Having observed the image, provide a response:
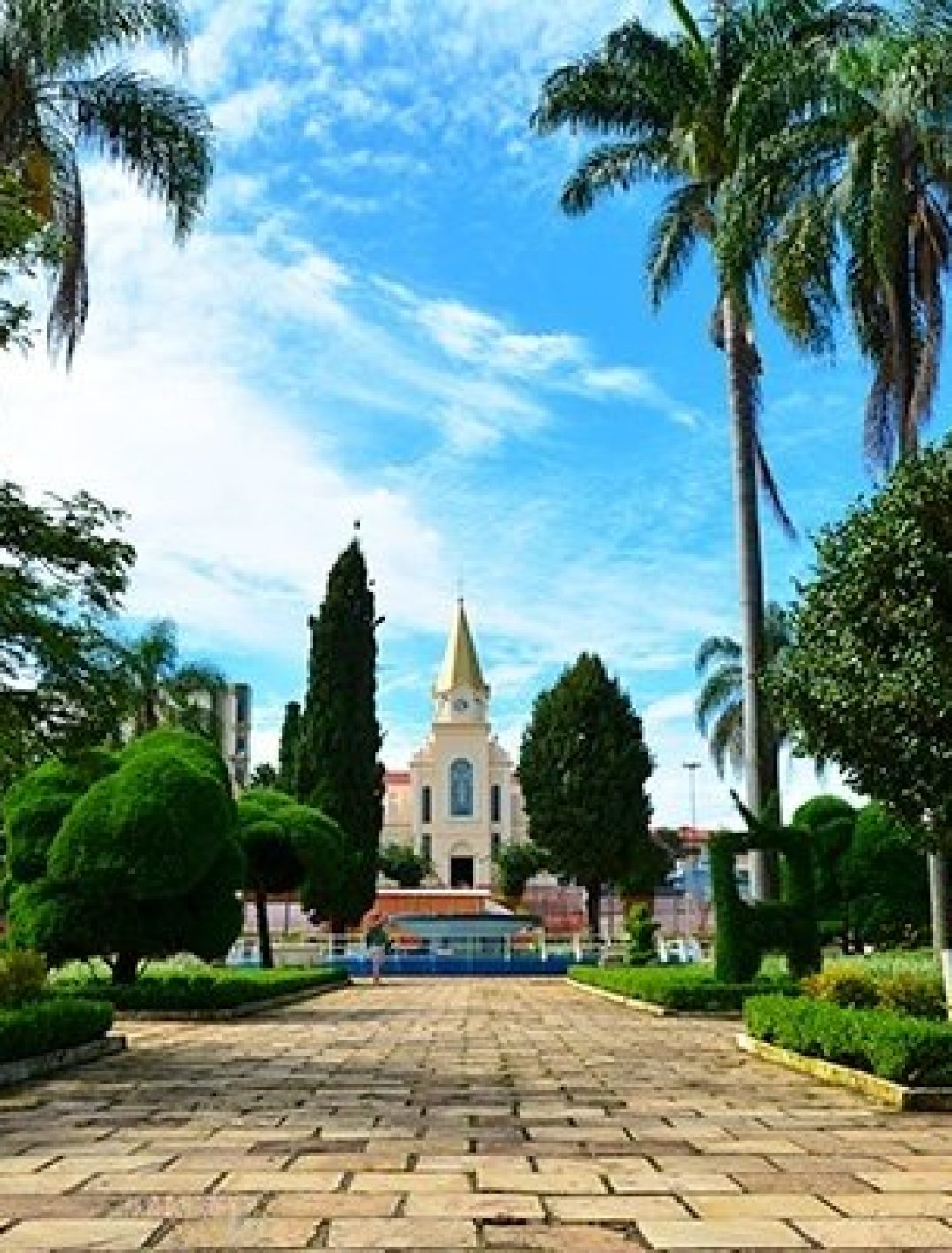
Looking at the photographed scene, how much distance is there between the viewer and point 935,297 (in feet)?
59.7

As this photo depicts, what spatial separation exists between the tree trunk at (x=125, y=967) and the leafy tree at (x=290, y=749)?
25222mm

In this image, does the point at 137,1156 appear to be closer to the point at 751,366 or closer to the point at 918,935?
the point at 751,366

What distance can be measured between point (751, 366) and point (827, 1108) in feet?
48.8

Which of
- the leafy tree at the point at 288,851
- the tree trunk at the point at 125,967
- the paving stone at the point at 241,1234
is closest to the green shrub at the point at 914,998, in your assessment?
the paving stone at the point at 241,1234

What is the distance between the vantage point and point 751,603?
20812 mm

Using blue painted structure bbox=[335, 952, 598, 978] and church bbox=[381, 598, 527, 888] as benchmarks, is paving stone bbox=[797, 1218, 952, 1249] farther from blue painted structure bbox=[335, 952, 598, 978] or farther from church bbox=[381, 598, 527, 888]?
church bbox=[381, 598, 527, 888]

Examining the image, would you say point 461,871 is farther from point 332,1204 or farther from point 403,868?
point 332,1204

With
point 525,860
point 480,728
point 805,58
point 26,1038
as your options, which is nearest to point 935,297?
point 805,58

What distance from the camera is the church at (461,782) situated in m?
75.8

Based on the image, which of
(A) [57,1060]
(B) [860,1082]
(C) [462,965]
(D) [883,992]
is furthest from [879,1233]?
(C) [462,965]

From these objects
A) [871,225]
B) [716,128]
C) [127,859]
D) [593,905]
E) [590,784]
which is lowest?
[593,905]

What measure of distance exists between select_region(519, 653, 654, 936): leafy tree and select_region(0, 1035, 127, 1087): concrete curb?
38.4m

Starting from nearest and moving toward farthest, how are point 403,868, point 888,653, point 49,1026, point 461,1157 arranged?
point 461,1157 < point 49,1026 < point 888,653 < point 403,868

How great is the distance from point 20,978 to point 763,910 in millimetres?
9128
